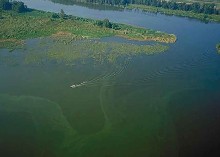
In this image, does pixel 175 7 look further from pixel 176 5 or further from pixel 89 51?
pixel 89 51

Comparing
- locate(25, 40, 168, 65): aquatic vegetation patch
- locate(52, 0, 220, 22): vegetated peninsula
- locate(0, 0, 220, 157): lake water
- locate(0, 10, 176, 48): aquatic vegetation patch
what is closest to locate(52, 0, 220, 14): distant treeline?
locate(52, 0, 220, 22): vegetated peninsula

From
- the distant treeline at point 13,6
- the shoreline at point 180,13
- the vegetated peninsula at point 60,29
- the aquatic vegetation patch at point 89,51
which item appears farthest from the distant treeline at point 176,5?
the aquatic vegetation patch at point 89,51

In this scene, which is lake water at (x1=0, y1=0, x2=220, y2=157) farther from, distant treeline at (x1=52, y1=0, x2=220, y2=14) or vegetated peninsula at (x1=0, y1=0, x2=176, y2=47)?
distant treeline at (x1=52, y1=0, x2=220, y2=14)

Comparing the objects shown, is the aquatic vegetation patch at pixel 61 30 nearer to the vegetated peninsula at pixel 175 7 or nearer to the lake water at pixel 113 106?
the lake water at pixel 113 106

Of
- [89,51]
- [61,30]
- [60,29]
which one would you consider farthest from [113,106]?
[60,29]

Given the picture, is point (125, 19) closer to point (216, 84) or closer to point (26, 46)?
point (26, 46)

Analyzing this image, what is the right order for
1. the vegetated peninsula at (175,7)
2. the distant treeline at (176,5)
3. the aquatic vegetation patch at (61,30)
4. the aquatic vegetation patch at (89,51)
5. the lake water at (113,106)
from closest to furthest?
the lake water at (113,106) → the aquatic vegetation patch at (89,51) → the aquatic vegetation patch at (61,30) → the vegetated peninsula at (175,7) → the distant treeline at (176,5)

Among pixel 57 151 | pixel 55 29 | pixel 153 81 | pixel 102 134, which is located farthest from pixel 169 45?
pixel 57 151
